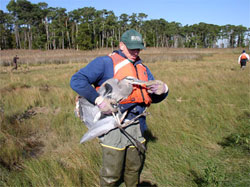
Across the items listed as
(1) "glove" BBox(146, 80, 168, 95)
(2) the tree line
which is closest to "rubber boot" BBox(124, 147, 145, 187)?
(1) "glove" BBox(146, 80, 168, 95)

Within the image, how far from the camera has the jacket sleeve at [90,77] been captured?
81.6 inches

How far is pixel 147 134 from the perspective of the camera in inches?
163

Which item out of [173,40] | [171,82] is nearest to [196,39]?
[173,40]

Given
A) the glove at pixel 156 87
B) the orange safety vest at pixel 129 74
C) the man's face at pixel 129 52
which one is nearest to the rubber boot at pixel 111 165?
the orange safety vest at pixel 129 74

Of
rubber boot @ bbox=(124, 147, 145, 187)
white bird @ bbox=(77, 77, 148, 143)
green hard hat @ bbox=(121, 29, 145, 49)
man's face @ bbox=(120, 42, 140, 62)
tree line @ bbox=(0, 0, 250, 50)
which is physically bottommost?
rubber boot @ bbox=(124, 147, 145, 187)

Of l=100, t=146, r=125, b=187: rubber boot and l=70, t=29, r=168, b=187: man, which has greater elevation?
l=70, t=29, r=168, b=187: man

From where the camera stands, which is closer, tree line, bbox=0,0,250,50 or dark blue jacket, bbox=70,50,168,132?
dark blue jacket, bbox=70,50,168,132

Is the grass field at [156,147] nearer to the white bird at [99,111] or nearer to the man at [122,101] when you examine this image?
the man at [122,101]

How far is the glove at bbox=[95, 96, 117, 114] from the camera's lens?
2008mm

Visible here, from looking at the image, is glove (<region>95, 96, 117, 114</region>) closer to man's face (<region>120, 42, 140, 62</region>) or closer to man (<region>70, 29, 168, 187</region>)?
man (<region>70, 29, 168, 187</region>)

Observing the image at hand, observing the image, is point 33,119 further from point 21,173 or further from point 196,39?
point 196,39

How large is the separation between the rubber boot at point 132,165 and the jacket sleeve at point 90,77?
0.72 m

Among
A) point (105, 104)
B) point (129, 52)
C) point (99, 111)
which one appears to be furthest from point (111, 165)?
point (129, 52)

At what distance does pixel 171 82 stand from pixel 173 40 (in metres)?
94.8
